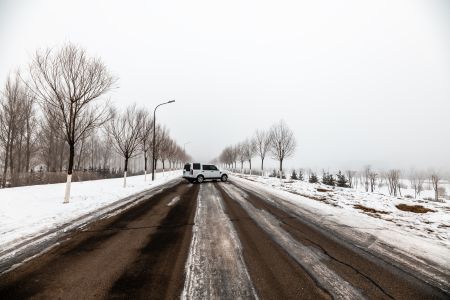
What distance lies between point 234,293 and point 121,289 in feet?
5.09

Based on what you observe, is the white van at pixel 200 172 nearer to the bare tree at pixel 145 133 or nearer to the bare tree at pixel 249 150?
the bare tree at pixel 145 133

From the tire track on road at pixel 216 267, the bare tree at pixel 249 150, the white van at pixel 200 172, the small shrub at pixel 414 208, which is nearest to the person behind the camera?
the tire track on road at pixel 216 267

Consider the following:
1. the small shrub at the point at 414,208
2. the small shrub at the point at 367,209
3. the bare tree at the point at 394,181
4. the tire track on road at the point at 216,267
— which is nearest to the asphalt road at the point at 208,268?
the tire track on road at the point at 216,267

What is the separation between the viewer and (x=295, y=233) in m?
6.08

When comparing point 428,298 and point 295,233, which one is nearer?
point 428,298

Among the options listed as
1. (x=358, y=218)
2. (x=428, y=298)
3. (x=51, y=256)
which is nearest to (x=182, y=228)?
(x=51, y=256)

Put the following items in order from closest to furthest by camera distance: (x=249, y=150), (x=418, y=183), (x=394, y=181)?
(x=249, y=150) → (x=394, y=181) → (x=418, y=183)

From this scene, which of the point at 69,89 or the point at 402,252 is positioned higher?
the point at 69,89

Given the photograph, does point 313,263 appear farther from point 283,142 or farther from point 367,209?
point 283,142

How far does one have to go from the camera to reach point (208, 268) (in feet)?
12.6

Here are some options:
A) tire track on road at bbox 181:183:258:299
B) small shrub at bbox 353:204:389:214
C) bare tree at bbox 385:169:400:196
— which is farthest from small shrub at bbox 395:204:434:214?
bare tree at bbox 385:169:400:196

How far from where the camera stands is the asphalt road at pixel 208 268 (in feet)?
10.4

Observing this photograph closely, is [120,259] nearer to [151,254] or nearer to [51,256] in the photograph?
[151,254]

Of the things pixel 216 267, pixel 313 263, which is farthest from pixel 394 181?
pixel 216 267
